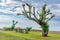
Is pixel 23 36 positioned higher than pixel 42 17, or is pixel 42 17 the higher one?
→ pixel 42 17

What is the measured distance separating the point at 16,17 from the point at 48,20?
1.09 metres

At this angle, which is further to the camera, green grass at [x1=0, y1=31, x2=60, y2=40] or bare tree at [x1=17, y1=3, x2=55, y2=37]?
bare tree at [x1=17, y1=3, x2=55, y2=37]

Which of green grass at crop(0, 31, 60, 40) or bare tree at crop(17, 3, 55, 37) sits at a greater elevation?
bare tree at crop(17, 3, 55, 37)

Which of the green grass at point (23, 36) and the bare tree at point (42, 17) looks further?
the bare tree at point (42, 17)

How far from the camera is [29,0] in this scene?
10492 millimetres

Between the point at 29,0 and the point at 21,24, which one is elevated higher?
the point at 29,0

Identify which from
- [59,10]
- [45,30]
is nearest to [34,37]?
[45,30]

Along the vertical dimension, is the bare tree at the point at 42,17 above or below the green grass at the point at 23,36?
above

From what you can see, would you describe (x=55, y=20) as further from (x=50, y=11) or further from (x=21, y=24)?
(x=21, y=24)

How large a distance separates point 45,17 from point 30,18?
56 centimetres

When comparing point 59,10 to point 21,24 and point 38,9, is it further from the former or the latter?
point 21,24

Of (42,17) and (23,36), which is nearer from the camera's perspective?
(23,36)

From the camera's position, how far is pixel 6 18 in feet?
34.2

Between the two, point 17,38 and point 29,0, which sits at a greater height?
point 29,0
